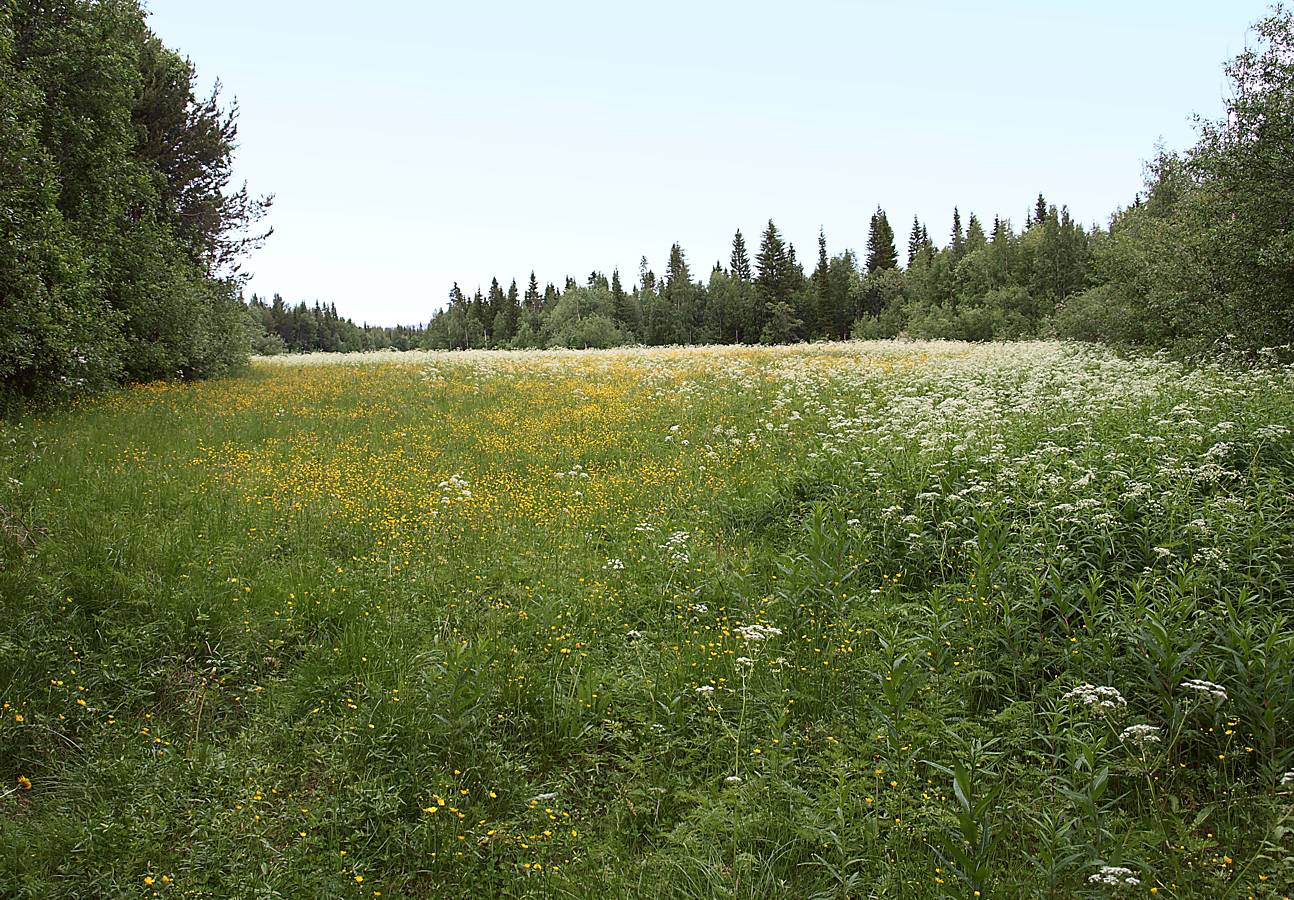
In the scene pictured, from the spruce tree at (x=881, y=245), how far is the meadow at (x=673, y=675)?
88813 mm

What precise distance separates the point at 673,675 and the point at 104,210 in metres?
17.2

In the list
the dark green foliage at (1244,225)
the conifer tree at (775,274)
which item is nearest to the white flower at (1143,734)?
the dark green foliage at (1244,225)

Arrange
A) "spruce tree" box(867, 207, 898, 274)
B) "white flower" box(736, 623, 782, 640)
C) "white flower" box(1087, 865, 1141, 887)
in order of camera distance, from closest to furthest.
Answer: "white flower" box(1087, 865, 1141, 887) < "white flower" box(736, 623, 782, 640) < "spruce tree" box(867, 207, 898, 274)

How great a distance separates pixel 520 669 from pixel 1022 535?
4407 millimetres

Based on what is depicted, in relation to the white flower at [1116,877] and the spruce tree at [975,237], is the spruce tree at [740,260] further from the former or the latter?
the white flower at [1116,877]

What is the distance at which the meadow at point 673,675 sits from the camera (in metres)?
3.34

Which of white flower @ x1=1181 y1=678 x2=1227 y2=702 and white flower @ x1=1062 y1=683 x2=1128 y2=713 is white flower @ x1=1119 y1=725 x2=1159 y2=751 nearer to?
white flower @ x1=1062 y1=683 x2=1128 y2=713

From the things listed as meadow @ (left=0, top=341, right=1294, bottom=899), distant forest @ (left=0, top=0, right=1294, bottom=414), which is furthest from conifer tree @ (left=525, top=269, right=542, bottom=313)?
meadow @ (left=0, top=341, right=1294, bottom=899)

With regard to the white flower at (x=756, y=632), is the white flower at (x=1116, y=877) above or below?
below

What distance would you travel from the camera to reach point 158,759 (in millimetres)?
3939

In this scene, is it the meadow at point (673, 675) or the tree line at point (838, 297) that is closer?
the meadow at point (673, 675)

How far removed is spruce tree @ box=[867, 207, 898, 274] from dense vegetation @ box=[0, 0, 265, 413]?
3293 inches

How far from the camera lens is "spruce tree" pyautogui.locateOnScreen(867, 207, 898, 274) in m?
90.5

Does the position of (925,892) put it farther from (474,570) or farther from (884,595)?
(474,570)
